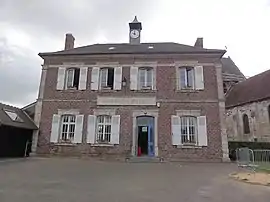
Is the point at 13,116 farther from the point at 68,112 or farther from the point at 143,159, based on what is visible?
the point at 143,159

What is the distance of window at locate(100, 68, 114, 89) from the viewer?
15.0m

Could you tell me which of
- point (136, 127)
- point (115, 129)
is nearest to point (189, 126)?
point (136, 127)

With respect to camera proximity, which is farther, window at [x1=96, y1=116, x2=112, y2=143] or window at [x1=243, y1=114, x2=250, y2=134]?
window at [x1=243, y1=114, x2=250, y2=134]

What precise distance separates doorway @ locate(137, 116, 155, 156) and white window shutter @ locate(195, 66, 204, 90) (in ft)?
10.2

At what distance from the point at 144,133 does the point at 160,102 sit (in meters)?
1.91

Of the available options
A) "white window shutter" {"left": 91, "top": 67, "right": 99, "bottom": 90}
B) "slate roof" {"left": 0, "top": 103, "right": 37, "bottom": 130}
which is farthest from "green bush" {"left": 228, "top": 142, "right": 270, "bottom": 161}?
"slate roof" {"left": 0, "top": 103, "right": 37, "bottom": 130}

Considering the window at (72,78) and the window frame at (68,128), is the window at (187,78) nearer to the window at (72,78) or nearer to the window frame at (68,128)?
the window at (72,78)

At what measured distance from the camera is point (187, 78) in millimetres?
14719

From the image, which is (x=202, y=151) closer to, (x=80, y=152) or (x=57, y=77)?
(x=80, y=152)

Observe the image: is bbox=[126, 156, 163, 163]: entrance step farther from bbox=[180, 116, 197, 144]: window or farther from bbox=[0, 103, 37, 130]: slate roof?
bbox=[0, 103, 37, 130]: slate roof

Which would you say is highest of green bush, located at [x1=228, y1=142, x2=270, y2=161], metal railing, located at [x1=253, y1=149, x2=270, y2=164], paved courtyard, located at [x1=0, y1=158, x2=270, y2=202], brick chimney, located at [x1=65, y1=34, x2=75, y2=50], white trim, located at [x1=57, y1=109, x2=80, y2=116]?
brick chimney, located at [x1=65, y1=34, x2=75, y2=50]

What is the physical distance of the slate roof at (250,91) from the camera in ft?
61.3

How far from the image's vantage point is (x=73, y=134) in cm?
1434

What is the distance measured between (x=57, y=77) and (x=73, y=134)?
3.51 meters
